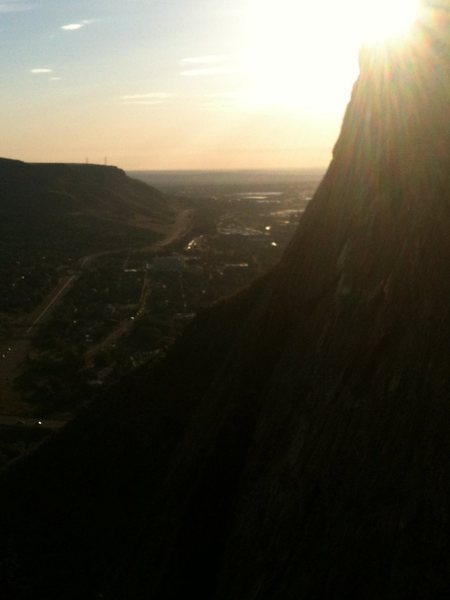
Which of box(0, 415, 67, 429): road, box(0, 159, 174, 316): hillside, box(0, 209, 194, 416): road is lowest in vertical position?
box(0, 209, 194, 416): road

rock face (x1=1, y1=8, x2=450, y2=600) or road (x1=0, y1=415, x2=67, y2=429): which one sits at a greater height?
rock face (x1=1, y1=8, x2=450, y2=600)

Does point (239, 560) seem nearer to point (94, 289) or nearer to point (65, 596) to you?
point (65, 596)

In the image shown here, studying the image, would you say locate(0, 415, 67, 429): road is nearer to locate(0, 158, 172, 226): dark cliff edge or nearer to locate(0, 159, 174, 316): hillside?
locate(0, 159, 174, 316): hillside

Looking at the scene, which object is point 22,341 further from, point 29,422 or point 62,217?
point 62,217

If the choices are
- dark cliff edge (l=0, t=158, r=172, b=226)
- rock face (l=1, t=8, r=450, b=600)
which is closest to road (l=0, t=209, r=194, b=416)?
rock face (l=1, t=8, r=450, b=600)

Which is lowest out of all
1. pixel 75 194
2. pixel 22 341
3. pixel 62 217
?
pixel 22 341

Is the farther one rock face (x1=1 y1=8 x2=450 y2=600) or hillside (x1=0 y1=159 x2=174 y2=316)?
hillside (x1=0 y1=159 x2=174 y2=316)

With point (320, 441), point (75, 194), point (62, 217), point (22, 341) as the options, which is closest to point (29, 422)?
point (22, 341)

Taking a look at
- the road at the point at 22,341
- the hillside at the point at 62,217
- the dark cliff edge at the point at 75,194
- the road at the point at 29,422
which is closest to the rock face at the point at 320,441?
the road at the point at 29,422

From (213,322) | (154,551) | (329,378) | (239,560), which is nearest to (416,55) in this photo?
(329,378)

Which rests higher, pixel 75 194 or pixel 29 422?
pixel 75 194
